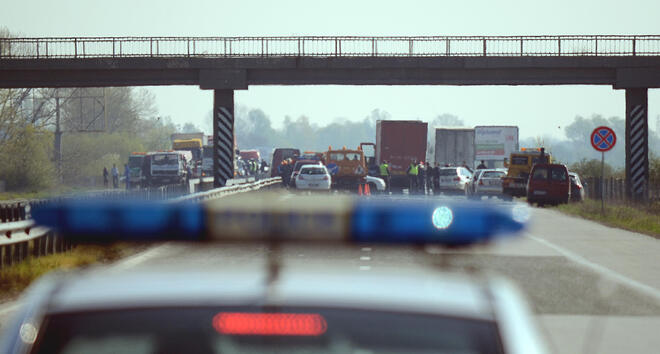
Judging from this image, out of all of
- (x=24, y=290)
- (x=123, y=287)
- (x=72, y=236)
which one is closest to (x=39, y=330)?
(x=123, y=287)

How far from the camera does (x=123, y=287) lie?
2990 mm

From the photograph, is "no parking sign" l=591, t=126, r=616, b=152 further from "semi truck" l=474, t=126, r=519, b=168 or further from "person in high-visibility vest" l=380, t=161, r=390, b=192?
"semi truck" l=474, t=126, r=519, b=168

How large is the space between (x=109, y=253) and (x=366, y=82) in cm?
2776

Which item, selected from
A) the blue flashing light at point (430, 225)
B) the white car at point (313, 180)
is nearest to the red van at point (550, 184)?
the white car at point (313, 180)

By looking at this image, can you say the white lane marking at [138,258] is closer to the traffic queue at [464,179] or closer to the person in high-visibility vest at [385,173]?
the traffic queue at [464,179]

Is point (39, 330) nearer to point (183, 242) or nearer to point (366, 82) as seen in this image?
point (183, 242)

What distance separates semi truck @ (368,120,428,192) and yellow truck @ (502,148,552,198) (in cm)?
774

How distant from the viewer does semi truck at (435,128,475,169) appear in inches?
2667

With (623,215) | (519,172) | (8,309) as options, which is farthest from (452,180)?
(8,309)

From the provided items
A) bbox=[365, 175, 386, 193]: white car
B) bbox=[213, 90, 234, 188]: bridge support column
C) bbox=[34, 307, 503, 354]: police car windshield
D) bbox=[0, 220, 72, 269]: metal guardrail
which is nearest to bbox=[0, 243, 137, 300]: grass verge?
bbox=[0, 220, 72, 269]: metal guardrail

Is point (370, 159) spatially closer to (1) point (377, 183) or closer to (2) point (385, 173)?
(2) point (385, 173)

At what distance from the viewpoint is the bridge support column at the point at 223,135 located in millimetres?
47719

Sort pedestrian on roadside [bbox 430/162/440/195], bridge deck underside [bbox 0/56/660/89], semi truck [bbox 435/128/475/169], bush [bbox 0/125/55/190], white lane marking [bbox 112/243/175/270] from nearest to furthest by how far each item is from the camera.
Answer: white lane marking [bbox 112/243/175/270] < bridge deck underside [bbox 0/56/660/89] < pedestrian on roadside [bbox 430/162/440/195] < semi truck [bbox 435/128/475/169] < bush [bbox 0/125/55/190]

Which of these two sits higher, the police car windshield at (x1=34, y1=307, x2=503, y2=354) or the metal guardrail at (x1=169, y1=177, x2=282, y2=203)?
the police car windshield at (x1=34, y1=307, x2=503, y2=354)
